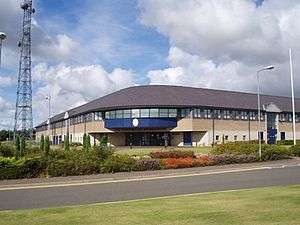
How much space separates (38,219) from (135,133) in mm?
67734

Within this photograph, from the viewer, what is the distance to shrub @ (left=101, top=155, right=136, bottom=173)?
23.8 meters

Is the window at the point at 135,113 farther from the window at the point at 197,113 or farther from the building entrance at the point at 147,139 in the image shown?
the window at the point at 197,113

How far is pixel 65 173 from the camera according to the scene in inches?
875

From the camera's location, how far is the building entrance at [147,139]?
74.3 metres

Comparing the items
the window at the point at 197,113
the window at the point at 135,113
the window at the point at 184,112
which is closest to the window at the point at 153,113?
the window at the point at 135,113

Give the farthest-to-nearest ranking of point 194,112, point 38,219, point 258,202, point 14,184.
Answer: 1. point 194,112
2. point 14,184
3. point 258,202
4. point 38,219

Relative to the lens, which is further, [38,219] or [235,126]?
[235,126]

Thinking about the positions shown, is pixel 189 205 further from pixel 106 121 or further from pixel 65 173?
pixel 106 121

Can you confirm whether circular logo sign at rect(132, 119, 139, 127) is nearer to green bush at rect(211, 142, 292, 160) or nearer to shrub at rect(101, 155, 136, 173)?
green bush at rect(211, 142, 292, 160)

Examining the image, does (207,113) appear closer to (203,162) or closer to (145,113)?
(145,113)

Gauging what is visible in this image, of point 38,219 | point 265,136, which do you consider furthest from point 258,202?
point 265,136

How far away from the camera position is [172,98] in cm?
7250

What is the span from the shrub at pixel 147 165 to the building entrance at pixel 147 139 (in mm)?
47773

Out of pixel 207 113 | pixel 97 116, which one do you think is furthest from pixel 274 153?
pixel 97 116
